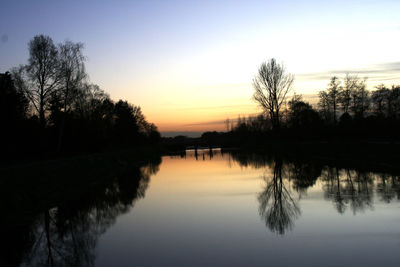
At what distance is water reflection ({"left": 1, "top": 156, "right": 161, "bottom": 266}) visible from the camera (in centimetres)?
974

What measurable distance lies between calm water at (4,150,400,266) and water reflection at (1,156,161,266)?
4 cm

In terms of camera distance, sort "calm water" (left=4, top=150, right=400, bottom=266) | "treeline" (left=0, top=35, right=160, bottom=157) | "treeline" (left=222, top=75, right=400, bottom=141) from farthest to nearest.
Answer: "treeline" (left=222, top=75, right=400, bottom=141)
"treeline" (left=0, top=35, right=160, bottom=157)
"calm water" (left=4, top=150, right=400, bottom=266)

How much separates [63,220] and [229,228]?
23.6 feet

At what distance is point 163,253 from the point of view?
366 inches

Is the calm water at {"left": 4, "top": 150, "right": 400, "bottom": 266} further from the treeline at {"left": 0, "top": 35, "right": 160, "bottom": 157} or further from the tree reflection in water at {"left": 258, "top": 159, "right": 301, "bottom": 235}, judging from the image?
the treeline at {"left": 0, "top": 35, "right": 160, "bottom": 157}

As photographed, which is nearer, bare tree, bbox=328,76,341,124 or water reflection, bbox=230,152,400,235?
water reflection, bbox=230,152,400,235

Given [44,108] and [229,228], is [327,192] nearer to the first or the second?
[229,228]

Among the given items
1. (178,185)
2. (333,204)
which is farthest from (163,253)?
(178,185)

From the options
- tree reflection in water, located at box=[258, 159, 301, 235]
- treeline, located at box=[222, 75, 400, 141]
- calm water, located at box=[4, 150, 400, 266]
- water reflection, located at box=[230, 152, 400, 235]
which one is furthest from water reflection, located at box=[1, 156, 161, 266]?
treeline, located at box=[222, 75, 400, 141]

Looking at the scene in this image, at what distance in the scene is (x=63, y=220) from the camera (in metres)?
14.2

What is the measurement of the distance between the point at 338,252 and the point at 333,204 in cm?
640

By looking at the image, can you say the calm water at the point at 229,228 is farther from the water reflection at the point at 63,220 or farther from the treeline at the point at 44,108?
the treeline at the point at 44,108

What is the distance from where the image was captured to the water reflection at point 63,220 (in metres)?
9.74

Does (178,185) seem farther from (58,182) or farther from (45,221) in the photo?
(45,221)
